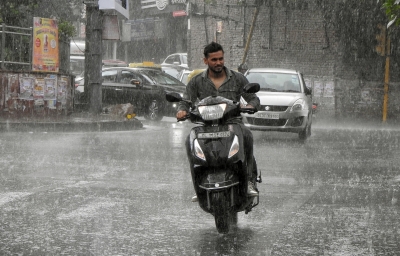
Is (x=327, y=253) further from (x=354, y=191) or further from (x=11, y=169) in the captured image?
(x=11, y=169)

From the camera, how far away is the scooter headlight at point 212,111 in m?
6.98

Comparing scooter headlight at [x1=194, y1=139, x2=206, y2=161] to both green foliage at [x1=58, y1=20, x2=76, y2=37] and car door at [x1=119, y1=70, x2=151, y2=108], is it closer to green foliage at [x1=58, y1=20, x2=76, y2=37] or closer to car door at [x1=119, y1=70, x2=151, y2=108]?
green foliage at [x1=58, y1=20, x2=76, y2=37]

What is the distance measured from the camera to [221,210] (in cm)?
699

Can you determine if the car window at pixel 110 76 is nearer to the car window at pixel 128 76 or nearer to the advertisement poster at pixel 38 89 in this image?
the car window at pixel 128 76

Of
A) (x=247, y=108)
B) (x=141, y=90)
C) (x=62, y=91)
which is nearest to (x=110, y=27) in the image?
(x=62, y=91)

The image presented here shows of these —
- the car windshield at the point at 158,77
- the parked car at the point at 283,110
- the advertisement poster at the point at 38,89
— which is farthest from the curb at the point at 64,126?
the car windshield at the point at 158,77

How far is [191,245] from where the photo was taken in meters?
6.74

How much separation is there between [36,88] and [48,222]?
13879 millimetres

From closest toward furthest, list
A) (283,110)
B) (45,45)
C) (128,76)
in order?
1. (283,110)
2. (45,45)
3. (128,76)

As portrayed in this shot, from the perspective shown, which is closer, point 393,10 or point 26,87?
point 393,10

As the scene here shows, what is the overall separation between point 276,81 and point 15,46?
6.73 metres

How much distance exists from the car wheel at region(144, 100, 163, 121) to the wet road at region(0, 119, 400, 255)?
10119 millimetres

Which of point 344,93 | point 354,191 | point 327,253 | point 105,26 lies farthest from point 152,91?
point 327,253

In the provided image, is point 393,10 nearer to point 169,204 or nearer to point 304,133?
point 169,204
